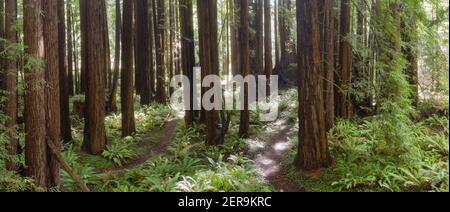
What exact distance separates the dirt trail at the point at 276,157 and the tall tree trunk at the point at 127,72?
4.84 metres

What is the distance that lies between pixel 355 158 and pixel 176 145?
19.7 ft

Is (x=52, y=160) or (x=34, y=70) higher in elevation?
(x=34, y=70)

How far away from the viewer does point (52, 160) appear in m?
7.96

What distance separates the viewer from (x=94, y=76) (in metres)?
12.1

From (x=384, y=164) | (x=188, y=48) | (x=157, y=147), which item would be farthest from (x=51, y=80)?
(x=188, y=48)

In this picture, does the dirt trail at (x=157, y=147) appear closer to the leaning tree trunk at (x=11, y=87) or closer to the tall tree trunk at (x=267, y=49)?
the leaning tree trunk at (x=11, y=87)

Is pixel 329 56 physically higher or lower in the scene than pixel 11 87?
Result: higher

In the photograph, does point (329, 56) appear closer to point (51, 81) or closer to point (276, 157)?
point (276, 157)

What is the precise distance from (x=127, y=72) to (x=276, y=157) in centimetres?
613

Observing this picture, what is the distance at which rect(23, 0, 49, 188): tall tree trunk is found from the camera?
7074 mm

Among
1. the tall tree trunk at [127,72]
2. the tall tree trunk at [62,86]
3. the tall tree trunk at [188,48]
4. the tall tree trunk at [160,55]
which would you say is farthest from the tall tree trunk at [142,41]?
the tall tree trunk at [62,86]

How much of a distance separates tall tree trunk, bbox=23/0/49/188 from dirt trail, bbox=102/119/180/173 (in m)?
3.44
